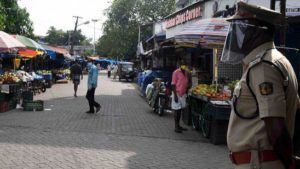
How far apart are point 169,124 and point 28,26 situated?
26870mm

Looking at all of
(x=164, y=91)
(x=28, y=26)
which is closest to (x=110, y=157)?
(x=164, y=91)

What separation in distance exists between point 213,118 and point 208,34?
7.25 ft

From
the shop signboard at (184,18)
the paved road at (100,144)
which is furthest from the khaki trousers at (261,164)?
the shop signboard at (184,18)

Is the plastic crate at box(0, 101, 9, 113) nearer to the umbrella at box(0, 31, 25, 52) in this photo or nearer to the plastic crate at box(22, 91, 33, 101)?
the plastic crate at box(22, 91, 33, 101)

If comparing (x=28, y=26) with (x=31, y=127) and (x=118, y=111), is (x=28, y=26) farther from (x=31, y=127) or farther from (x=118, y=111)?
(x=31, y=127)

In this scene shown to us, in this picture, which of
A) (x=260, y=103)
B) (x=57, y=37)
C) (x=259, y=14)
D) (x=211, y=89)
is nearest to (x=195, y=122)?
(x=211, y=89)

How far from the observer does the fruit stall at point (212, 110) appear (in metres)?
9.15

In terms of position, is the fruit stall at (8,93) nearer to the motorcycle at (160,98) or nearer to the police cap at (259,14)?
the motorcycle at (160,98)

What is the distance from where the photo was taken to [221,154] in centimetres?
846

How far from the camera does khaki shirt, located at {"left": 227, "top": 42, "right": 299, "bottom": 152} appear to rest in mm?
2688

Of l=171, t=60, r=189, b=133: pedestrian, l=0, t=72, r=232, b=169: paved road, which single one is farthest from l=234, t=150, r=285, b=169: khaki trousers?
l=171, t=60, r=189, b=133: pedestrian

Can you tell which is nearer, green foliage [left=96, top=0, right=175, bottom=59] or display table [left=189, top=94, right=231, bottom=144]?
display table [left=189, top=94, right=231, bottom=144]

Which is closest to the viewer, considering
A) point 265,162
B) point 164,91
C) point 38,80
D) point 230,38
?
point 265,162

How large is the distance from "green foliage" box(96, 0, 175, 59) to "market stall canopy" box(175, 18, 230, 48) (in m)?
42.5
